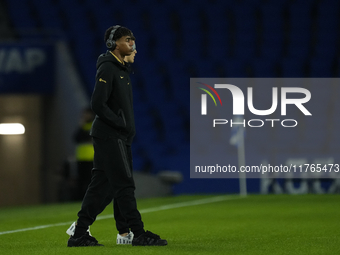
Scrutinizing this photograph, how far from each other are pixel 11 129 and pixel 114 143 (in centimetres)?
889

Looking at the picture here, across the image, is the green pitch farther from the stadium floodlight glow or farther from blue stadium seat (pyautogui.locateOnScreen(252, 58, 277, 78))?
blue stadium seat (pyautogui.locateOnScreen(252, 58, 277, 78))

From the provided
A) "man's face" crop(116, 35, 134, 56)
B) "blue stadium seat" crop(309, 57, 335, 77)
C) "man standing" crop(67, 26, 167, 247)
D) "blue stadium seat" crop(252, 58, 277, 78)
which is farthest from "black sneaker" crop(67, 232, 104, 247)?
"blue stadium seat" crop(309, 57, 335, 77)

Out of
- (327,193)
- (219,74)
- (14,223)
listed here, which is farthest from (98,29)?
(14,223)

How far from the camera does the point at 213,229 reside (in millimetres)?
5602

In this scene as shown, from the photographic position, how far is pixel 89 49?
14.3 meters

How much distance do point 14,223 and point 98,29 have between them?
879 centimetres

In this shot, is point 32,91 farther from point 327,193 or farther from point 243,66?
point 327,193

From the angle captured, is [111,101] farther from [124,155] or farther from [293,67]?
[293,67]

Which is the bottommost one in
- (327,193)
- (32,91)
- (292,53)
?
(327,193)

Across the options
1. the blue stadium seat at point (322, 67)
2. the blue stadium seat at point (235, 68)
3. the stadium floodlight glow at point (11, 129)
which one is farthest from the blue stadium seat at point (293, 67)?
the stadium floodlight glow at point (11, 129)

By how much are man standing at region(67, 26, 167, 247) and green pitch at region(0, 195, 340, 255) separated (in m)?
0.17

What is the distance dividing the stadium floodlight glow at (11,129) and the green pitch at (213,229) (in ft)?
13.8

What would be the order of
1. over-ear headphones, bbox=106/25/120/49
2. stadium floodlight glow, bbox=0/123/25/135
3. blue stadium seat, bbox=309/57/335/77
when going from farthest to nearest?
1. blue stadium seat, bbox=309/57/335/77
2. stadium floodlight glow, bbox=0/123/25/135
3. over-ear headphones, bbox=106/25/120/49

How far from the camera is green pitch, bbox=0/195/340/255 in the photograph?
4117mm
